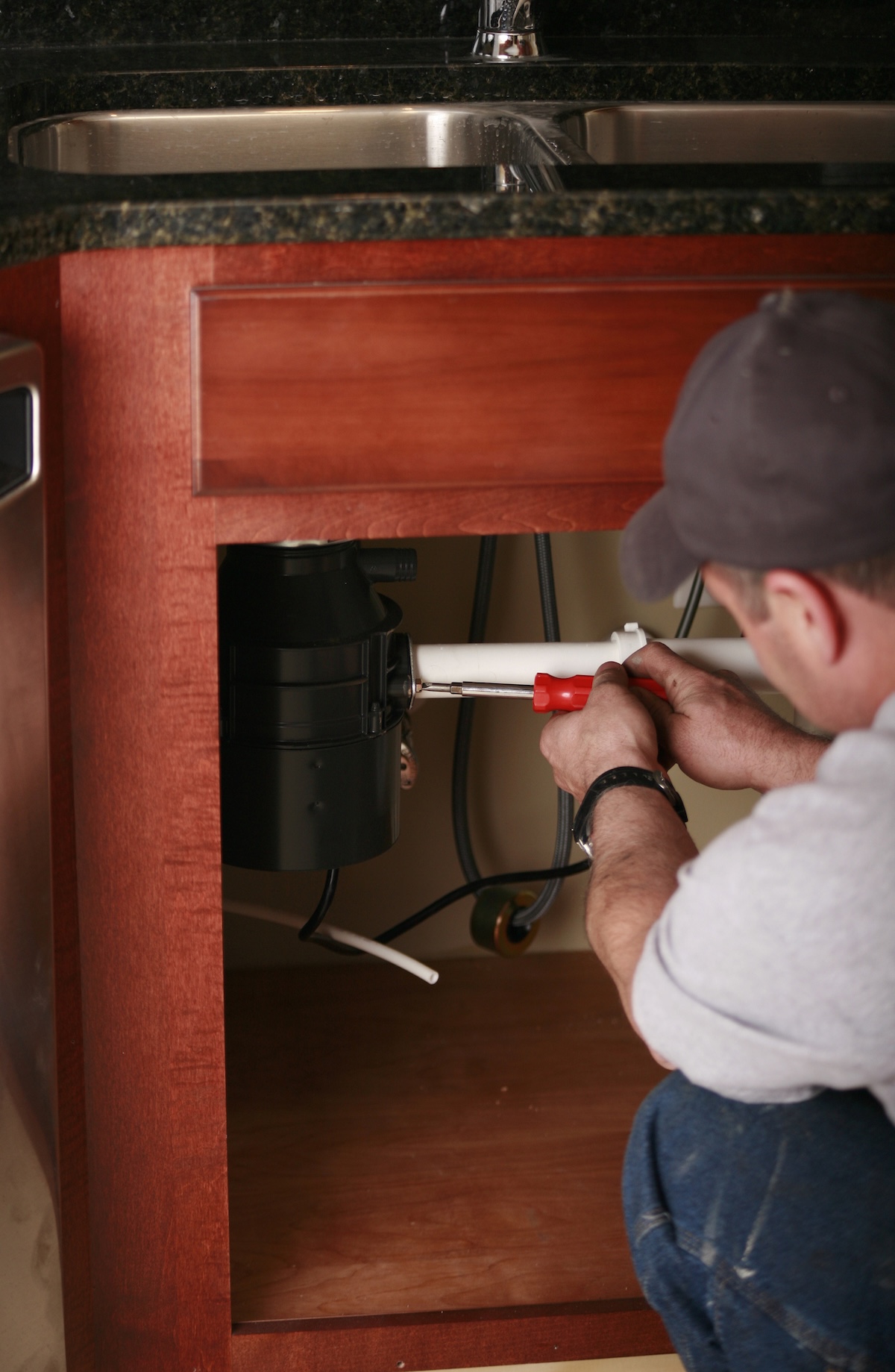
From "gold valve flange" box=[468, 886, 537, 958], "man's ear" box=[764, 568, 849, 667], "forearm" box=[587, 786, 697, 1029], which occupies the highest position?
"man's ear" box=[764, 568, 849, 667]

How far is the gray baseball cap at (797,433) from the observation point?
583mm

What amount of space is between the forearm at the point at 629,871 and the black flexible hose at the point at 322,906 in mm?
453

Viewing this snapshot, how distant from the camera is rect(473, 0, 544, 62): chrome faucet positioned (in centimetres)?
134

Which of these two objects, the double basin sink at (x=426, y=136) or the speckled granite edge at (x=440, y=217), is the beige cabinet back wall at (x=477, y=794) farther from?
the speckled granite edge at (x=440, y=217)

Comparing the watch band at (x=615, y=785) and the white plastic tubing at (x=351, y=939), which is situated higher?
the watch band at (x=615, y=785)

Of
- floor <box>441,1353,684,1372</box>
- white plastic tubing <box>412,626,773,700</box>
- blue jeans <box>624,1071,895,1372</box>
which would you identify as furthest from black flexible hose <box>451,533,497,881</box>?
blue jeans <box>624,1071,895,1372</box>

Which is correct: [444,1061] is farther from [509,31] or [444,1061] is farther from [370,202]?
[509,31]

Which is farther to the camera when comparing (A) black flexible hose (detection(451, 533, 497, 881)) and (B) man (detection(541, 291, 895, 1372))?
(A) black flexible hose (detection(451, 533, 497, 881))

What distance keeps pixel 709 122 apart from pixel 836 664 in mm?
893

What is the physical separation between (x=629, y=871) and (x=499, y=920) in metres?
0.71

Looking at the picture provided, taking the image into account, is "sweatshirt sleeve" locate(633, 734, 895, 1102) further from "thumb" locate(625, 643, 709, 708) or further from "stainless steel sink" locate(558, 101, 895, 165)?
"stainless steel sink" locate(558, 101, 895, 165)

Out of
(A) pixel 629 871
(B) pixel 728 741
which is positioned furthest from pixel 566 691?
(A) pixel 629 871

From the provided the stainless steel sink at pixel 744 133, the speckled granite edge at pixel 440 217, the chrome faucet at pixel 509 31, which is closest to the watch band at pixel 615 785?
the speckled granite edge at pixel 440 217

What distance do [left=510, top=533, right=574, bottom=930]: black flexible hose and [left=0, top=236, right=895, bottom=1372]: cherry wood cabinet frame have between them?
460 mm
